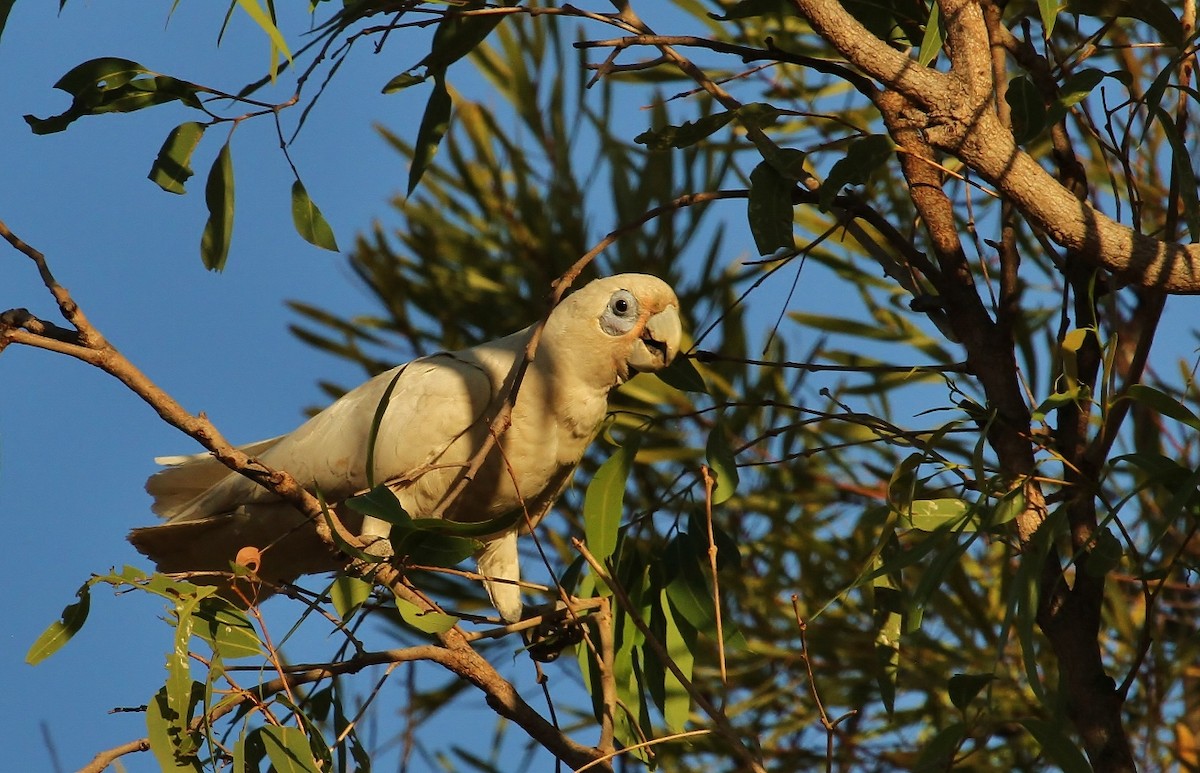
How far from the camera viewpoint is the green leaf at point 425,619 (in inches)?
48.8

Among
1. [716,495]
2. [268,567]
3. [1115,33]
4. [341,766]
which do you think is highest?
[1115,33]

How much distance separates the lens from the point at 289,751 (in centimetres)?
120

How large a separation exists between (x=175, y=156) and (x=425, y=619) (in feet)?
2.45

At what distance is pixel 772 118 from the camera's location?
1440 millimetres

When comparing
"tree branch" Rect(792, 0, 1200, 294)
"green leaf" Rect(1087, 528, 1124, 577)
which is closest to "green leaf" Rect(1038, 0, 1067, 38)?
"tree branch" Rect(792, 0, 1200, 294)

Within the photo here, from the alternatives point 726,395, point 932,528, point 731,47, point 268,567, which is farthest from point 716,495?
point 726,395

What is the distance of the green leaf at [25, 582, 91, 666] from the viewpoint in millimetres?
1250

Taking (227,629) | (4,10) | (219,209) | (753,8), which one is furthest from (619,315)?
(4,10)

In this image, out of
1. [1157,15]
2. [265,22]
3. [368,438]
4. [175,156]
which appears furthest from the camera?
[368,438]

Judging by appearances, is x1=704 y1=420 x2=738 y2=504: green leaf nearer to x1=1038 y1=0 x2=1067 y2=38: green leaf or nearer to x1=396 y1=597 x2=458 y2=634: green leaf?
x1=396 y1=597 x2=458 y2=634: green leaf

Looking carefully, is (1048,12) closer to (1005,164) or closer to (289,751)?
(1005,164)

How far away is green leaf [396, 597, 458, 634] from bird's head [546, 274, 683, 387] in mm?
800

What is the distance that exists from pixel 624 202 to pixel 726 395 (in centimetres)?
55

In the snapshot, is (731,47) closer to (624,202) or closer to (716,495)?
(716,495)
